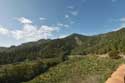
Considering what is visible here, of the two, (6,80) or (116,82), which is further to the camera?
(6,80)

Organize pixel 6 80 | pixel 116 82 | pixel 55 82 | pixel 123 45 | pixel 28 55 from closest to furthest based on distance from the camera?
pixel 116 82 < pixel 55 82 < pixel 6 80 < pixel 123 45 < pixel 28 55

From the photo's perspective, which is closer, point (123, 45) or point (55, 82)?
point (55, 82)

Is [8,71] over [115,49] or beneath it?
beneath

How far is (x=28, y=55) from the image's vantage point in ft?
436

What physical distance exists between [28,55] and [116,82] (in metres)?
121

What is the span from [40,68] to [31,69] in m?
7.27

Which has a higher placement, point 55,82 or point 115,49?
point 115,49

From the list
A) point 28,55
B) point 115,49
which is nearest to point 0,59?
point 28,55

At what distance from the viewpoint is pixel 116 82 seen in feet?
48.4

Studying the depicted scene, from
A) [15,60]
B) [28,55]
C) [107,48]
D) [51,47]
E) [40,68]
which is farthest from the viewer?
[51,47]

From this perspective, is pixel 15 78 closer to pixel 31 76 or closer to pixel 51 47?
pixel 31 76

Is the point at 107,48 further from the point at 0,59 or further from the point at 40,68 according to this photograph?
the point at 0,59

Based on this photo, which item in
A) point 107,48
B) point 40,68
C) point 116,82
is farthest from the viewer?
point 107,48

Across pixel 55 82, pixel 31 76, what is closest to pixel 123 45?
pixel 31 76
